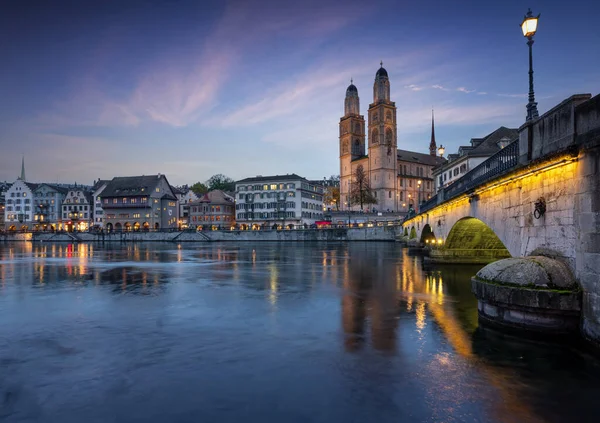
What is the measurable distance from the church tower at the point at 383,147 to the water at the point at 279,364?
125m

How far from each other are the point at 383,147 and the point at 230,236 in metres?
67.2

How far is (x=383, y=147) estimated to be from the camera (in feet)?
470

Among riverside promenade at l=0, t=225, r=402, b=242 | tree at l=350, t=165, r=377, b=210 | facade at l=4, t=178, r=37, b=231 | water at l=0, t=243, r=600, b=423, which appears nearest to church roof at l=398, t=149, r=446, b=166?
tree at l=350, t=165, r=377, b=210

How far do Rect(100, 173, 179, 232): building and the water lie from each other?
112m

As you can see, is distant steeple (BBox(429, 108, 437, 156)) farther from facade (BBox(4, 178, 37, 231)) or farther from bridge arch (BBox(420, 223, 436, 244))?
facade (BBox(4, 178, 37, 231))

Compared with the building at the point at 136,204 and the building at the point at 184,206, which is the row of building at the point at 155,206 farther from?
the building at the point at 184,206

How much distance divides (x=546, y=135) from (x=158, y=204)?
424ft

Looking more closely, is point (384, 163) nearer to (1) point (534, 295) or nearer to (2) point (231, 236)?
(2) point (231, 236)

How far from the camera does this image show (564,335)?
10875mm

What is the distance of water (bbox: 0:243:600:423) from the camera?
7.80m

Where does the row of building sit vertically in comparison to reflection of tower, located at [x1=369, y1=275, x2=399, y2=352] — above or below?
above

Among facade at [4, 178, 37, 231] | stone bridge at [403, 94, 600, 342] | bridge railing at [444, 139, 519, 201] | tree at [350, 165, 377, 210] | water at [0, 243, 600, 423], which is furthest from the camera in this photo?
facade at [4, 178, 37, 231]

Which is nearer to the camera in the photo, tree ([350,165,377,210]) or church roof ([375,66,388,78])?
tree ([350,165,377,210])

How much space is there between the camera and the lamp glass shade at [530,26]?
43.3 ft
